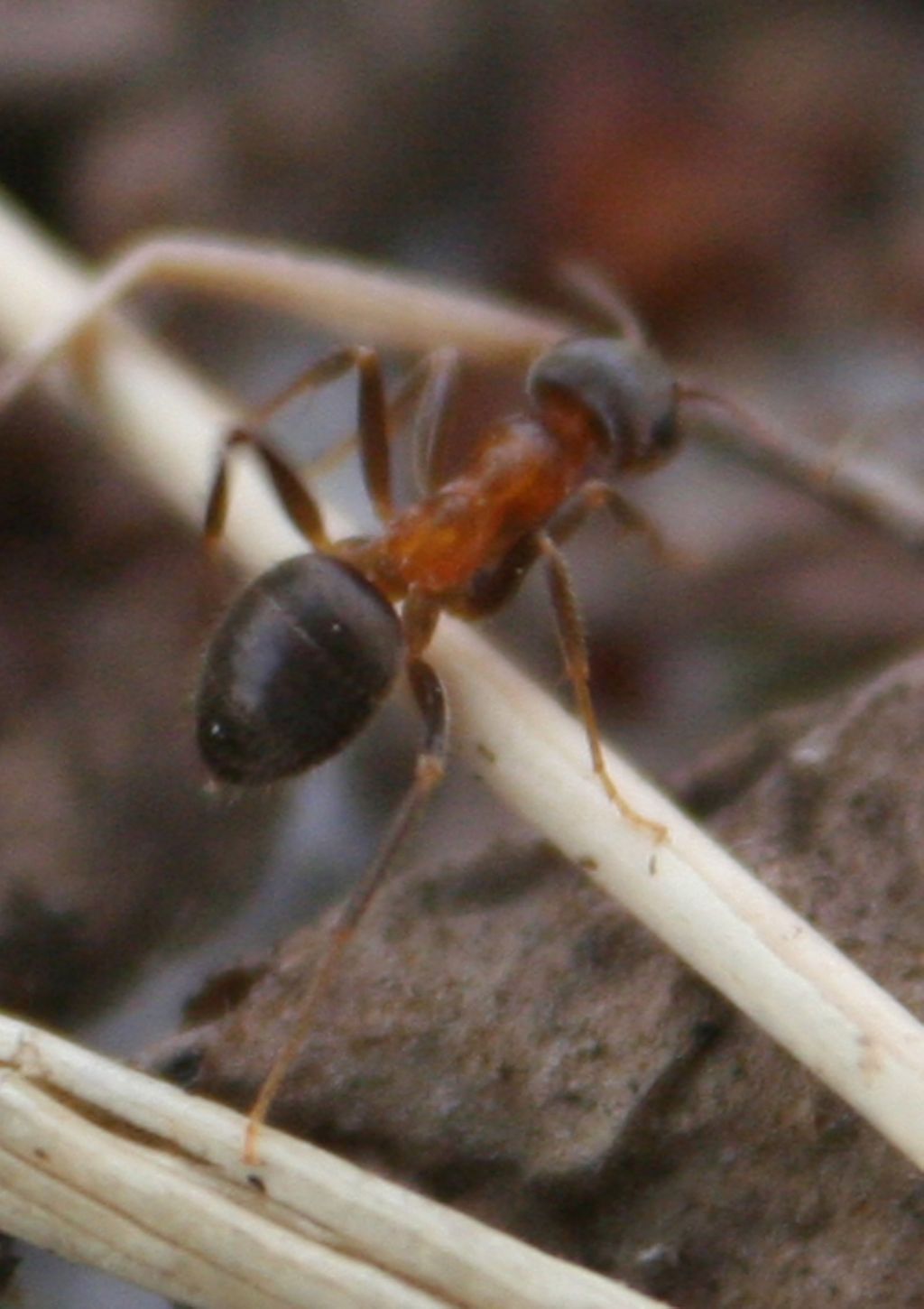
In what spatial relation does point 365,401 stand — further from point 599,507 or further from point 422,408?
point 599,507

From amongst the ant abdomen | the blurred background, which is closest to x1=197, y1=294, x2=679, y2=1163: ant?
the ant abdomen

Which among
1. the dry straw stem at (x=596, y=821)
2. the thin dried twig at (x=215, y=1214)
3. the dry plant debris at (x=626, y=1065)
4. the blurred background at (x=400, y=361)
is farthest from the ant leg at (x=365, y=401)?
the thin dried twig at (x=215, y=1214)

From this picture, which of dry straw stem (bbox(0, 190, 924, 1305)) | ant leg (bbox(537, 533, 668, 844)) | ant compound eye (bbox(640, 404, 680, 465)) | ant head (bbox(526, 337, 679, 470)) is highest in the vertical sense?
dry straw stem (bbox(0, 190, 924, 1305))

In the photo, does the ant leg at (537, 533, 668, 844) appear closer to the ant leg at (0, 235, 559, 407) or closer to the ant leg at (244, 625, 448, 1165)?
the ant leg at (244, 625, 448, 1165)

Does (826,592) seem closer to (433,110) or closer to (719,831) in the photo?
(719,831)

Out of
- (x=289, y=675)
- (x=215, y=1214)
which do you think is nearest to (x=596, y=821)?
(x=289, y=675)

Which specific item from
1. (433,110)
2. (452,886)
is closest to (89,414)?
(452,886)
